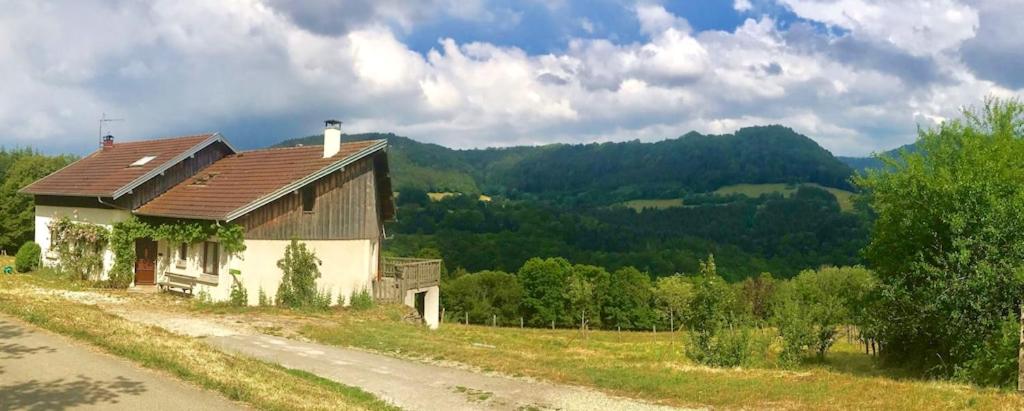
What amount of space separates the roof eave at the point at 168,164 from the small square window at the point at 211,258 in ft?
14.9

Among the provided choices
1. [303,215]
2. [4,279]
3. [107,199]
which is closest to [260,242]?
[303,215]

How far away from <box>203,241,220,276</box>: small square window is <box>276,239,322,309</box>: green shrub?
206 cm

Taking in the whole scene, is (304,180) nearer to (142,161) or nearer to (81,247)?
(142,161)

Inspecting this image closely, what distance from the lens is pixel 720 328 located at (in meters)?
19.0

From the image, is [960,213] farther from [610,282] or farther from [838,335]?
[610,282]

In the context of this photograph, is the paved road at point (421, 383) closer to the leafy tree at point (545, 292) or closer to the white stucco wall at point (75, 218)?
the white stucco wall at point (75, 218)

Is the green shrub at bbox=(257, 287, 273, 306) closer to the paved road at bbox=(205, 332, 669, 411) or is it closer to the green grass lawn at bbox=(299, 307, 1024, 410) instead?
the green grass lawn at bbox=(299, 307, 1024, 410)

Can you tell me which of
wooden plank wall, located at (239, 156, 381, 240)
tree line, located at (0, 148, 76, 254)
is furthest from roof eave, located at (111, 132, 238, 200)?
tree line, located at (0, 148, 76, 254)

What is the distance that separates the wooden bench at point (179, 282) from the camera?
77.7 ft

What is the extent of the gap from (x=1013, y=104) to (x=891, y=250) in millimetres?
5905

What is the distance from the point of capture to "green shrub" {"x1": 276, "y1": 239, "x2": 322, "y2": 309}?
2322 centimetres

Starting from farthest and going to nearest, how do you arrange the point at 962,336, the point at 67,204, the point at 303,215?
the point at 67,204
the point at 303,215
the point at 962,336

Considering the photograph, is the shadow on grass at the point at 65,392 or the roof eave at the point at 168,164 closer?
the shadow on grass at the point at 65,392

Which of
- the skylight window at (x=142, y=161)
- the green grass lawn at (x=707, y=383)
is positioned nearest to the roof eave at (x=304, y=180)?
the green grass lawn at (x=707, y=383)
